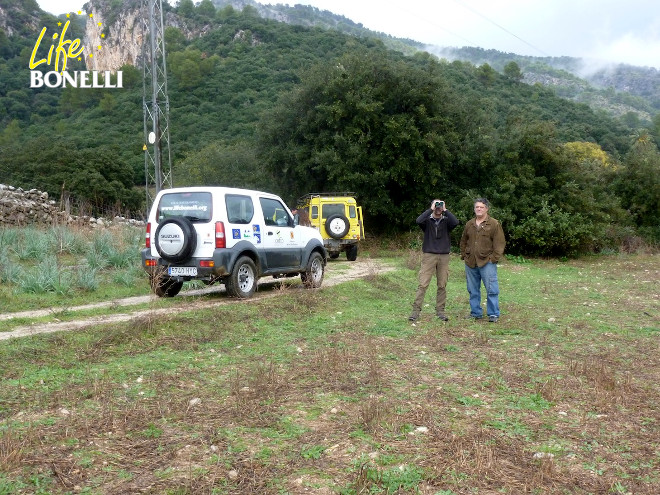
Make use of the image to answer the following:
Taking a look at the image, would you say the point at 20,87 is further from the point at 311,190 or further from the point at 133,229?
the point at 133,229

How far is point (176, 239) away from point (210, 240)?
577mm

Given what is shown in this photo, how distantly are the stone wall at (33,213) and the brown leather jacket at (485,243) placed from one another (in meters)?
13.6

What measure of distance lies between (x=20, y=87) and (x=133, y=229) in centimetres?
4487

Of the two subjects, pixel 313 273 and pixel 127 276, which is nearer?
pixel 127 276

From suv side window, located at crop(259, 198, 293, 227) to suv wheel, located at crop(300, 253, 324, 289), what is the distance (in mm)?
1095

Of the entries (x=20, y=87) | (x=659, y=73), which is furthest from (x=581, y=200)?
(x=659, y=73)

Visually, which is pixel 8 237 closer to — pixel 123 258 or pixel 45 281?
pixel 123 258

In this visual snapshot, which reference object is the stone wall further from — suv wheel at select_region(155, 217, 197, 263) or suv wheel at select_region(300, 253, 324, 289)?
suv wheel at select_region(155, 217, 197, 263)

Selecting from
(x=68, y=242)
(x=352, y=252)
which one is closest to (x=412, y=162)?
(x=352, y=252)

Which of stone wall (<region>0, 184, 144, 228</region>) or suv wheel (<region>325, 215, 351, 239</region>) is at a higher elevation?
stone wall (<region>0, 184, 144, 228</region>)

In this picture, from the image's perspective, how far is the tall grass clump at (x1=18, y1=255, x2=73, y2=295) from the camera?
10.7m

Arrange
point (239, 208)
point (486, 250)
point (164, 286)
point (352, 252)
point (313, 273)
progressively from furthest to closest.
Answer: point (352, 252), point (313, 273), point (164, 286), point (239, 208), point (486, 250)

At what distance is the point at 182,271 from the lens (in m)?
10.4

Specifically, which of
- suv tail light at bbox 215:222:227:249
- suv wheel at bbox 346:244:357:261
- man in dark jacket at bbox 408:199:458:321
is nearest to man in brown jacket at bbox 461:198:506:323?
man in dark jacket at bbox 408:199:458:321
